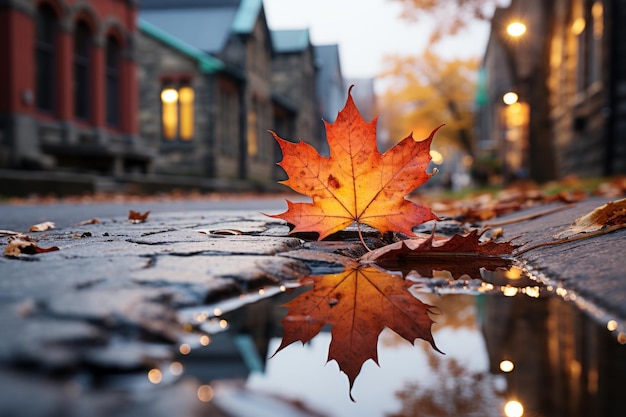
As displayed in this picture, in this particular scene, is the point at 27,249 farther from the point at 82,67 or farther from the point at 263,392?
the point at 82,67

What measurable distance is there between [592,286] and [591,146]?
12.1 meters

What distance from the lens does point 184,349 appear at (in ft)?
3.66

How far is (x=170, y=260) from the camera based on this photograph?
191cm

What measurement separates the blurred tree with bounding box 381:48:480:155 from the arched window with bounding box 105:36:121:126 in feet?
93.0

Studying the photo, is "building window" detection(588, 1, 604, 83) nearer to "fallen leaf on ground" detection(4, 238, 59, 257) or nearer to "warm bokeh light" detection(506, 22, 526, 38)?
"warm bokeh light" detection(506, 22, 526, 38)

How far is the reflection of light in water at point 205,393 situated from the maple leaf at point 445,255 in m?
1.27

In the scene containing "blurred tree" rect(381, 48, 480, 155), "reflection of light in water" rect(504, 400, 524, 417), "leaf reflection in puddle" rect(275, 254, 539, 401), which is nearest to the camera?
"reflection of light in water" rect(504, 400, 524, 417)

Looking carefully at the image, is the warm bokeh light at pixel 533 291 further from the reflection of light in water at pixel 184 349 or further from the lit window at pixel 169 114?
the lit window at pixel 169 114

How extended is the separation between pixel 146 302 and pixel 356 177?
48.0 inches

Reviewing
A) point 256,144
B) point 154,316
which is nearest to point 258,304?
point 154,316

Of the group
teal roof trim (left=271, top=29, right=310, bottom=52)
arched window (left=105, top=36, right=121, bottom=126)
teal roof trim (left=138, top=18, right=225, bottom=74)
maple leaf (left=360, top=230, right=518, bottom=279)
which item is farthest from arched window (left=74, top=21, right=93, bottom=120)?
teal roof trim (left=271, top=29, right=310, bottom=52)

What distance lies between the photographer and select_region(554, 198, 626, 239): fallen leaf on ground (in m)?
2.51

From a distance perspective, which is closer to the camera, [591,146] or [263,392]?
[263,392]

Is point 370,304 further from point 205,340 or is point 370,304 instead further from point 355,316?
point 205,340
